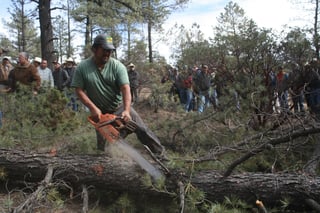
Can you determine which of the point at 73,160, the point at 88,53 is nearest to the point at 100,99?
the point at 73,160

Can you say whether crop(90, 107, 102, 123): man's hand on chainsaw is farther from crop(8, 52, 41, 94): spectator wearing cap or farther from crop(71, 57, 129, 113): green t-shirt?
crop(8, 52, 41, 94): spectator wearing cap

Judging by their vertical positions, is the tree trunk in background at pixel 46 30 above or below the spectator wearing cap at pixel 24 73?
above

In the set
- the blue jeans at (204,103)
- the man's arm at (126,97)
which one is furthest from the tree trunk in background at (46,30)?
the man's arm at (126,97)

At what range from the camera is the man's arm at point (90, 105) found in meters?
3.66

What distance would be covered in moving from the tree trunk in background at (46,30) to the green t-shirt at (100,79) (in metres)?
6.42

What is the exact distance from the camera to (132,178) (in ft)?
11.7

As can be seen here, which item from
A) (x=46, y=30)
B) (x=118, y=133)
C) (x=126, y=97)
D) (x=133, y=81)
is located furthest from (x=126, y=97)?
(x=46, y=30)

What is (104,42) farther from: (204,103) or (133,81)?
(133,81)

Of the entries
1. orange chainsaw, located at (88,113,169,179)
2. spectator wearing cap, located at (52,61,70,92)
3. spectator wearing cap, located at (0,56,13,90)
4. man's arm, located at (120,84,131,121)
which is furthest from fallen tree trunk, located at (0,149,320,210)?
spectator wearing cap, located at (52,61,70,92)

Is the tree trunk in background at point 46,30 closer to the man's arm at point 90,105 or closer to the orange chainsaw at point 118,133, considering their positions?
the man's arm at point 90,105

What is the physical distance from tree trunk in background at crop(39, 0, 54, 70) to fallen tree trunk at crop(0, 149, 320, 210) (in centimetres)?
638

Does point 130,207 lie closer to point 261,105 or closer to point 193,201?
point 193,201

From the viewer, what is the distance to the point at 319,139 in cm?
420

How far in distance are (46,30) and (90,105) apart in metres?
7.09
